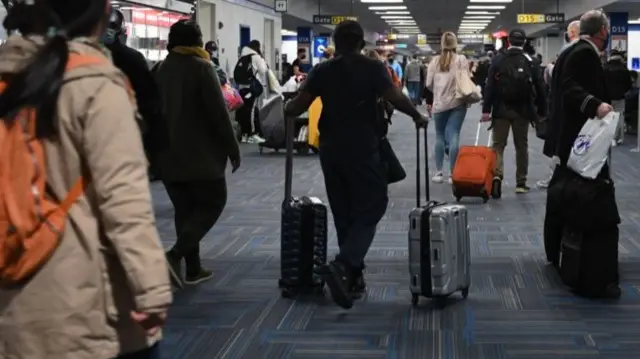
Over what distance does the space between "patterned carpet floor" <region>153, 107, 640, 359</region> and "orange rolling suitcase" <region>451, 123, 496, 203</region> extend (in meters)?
0.85

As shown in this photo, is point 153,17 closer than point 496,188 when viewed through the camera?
No

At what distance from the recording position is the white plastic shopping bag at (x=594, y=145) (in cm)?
496

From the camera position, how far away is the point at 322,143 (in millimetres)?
4820

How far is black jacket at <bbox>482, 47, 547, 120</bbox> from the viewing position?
8.45 meters

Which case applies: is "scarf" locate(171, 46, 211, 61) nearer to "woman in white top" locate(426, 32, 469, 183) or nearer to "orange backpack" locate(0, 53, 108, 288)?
"orange backpack" locate(0, 53, 108, 288)

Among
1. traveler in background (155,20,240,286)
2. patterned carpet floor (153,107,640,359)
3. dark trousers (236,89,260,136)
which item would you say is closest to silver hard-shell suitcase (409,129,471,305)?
patterned carpet floor (153,107,640,359)

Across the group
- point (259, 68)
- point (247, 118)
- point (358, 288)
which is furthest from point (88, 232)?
point (247, 118)

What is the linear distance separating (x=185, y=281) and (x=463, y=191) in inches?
139

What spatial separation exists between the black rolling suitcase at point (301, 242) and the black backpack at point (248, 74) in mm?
9508

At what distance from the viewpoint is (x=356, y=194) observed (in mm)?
4777

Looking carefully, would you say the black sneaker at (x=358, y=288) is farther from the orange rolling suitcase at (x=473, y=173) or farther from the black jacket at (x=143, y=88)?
the orange rolling suitcase at (x=473, y=173)

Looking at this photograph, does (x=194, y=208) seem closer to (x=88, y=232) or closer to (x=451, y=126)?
(x=88, y=232)

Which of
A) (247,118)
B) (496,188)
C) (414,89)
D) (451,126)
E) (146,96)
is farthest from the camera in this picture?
(414,89)

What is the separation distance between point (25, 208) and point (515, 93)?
702 cm
